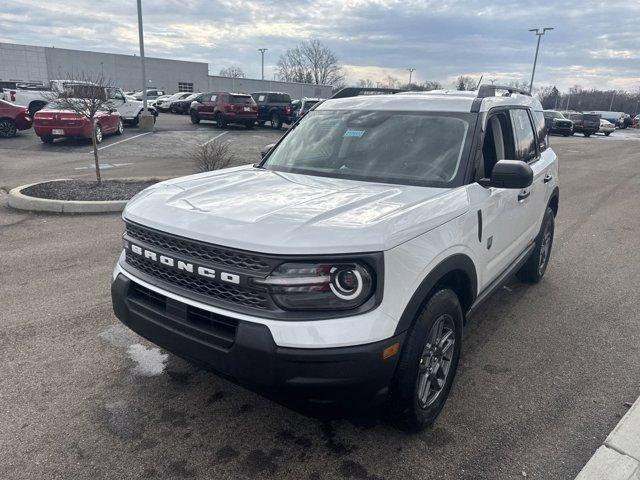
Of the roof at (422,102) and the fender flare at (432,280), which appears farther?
the roof at (422,102)

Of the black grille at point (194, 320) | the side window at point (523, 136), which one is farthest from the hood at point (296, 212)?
the side window at point (523, 136)

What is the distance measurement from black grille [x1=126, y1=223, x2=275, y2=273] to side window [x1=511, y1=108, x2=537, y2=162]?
278cm

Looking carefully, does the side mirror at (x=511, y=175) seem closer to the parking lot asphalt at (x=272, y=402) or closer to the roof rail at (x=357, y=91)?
the parking lot asphalt at (x=272, y=402)

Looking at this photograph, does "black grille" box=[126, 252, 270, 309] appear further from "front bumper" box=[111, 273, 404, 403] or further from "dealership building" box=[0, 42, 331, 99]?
"dealership building" box=[0, 42, 331, 99]

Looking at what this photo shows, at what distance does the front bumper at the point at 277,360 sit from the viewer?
2.24m

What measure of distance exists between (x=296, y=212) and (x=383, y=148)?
1302 millimetres

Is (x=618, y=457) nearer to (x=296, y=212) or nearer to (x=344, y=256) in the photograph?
(x=344, y=256)

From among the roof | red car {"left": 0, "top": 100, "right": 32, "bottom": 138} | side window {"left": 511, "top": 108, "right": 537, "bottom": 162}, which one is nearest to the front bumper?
the roof

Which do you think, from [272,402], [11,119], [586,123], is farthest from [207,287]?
[586,123]

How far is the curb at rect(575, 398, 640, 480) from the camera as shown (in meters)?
2.52

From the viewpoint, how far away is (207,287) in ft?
→ 8.27

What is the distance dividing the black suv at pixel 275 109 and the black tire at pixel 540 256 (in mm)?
22654

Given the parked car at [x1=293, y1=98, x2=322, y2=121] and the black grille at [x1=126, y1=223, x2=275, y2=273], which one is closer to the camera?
the black grille at [x1=126, y1=223, x2=275, y2=273]

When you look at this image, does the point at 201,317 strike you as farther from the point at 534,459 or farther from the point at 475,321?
the point at 475,321
